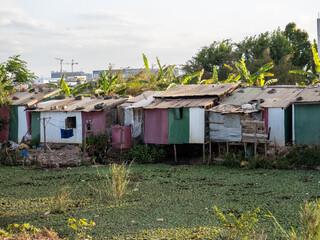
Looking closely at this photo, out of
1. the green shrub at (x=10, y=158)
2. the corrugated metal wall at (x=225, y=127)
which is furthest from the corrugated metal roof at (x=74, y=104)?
the corrugated metal wall at (x=225, y=127)

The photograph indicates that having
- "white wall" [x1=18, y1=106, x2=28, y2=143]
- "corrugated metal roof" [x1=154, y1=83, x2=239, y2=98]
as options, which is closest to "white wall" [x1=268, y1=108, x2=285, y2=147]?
"corrugated metal roof" [x1=154, y1=83, x2=239, y2=98]

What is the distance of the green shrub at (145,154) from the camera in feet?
53.2

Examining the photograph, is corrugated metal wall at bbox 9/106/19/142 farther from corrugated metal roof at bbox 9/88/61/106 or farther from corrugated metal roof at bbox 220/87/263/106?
corrugated metal roof at bbox 220/87/263/106

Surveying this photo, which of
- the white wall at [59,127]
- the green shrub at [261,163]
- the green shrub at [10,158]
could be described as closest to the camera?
the green shrub at [261,163]

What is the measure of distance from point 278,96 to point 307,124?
1.69 m

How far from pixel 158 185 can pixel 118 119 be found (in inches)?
294

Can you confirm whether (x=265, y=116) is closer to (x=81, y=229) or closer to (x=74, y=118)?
(x=74, y=118)

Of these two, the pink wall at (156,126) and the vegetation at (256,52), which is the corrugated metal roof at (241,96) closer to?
the pink wall at (156,126)

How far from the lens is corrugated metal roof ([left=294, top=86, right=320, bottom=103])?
15.1 meters

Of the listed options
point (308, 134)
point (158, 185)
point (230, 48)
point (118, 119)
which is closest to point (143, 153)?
point (118, 119)

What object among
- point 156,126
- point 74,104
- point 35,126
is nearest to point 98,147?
point 156,126

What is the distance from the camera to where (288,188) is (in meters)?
11.0

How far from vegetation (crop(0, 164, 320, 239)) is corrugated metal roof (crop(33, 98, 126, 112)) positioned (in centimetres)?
400

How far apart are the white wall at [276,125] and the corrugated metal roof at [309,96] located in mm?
792
